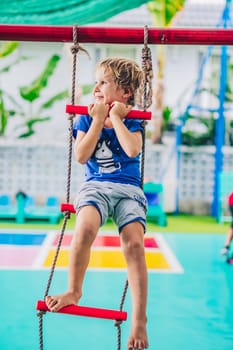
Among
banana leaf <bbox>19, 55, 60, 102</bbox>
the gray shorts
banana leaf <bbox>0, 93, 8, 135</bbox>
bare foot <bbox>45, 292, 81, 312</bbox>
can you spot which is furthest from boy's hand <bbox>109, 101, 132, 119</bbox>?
banana leaf <bbox>0, 93, 8, 135</bbox>

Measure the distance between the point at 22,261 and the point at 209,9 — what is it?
758 centimetres

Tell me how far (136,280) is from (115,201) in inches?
11.1

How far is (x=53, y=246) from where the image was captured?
5117 mm

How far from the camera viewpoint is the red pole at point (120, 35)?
2.09 m

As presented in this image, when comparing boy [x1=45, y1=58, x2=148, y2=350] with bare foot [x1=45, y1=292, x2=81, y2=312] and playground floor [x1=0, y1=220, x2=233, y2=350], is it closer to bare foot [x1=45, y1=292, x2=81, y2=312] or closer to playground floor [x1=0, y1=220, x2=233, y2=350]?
bare foot [x1=45, y1=292, x2=81, y2=312]

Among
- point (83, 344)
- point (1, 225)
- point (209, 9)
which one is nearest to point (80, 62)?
point (209, 9)

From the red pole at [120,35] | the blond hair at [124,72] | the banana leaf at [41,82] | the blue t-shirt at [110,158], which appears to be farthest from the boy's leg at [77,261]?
the banana leaf at [41,82]

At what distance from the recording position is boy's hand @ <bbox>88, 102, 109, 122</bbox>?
181 cm

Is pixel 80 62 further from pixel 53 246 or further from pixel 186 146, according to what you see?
pixel 53 246

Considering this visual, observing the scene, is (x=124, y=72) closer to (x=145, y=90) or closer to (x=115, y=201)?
(x=145, y=90)

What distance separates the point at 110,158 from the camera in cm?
192

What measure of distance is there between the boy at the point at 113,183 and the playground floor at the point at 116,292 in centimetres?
104

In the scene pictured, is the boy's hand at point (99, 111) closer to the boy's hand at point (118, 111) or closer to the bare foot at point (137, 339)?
the boy's hand at point (118, 111)

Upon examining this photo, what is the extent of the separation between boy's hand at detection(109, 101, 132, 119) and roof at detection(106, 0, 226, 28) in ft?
25.0
